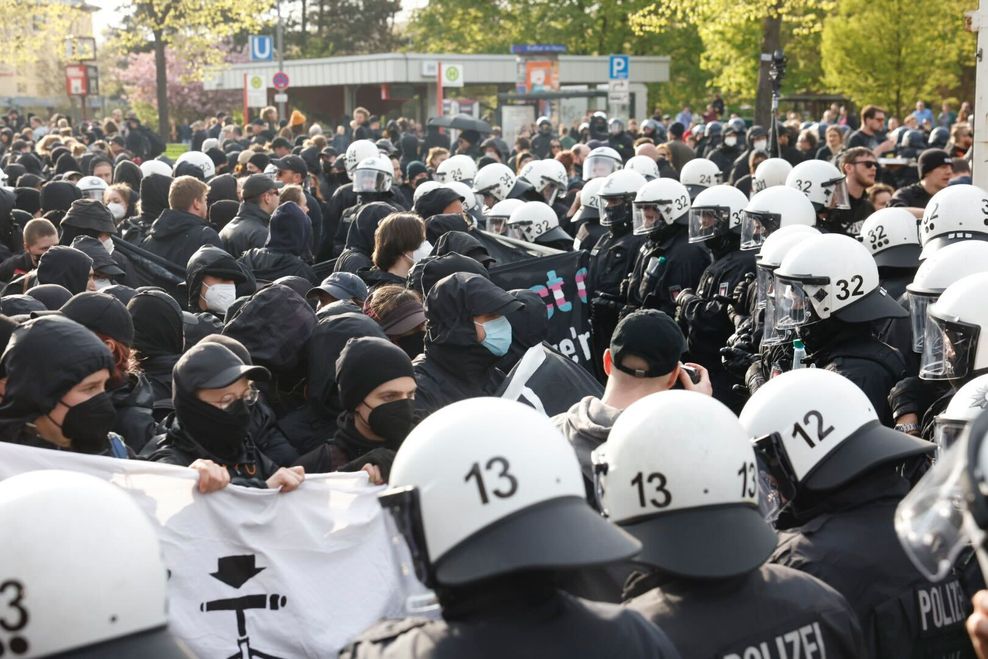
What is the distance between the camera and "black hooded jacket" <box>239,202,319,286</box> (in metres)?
8.78

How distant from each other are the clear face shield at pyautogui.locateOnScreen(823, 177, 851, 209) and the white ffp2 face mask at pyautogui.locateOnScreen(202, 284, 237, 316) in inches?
182

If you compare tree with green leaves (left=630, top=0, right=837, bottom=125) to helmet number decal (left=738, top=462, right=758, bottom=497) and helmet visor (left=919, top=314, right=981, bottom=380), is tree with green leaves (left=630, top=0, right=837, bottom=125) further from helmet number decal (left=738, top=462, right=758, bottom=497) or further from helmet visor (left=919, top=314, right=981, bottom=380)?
helmet number decal (left=738, top=462, right=758, bottom=497)

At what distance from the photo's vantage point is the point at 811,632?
9.61ft

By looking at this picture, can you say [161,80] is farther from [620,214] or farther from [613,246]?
[613,246]

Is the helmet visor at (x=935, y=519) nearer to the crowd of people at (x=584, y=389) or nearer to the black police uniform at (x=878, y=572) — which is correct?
the crowd of people at (x=584, y=389)

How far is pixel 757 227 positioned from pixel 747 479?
534 cm

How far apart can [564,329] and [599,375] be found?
34.9 inches

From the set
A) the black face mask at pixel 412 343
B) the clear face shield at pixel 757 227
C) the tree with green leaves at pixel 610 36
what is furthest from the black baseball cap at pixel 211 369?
the tree with green leaves at pixel 610 36

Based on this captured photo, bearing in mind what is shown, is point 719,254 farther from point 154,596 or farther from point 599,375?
point 154,596

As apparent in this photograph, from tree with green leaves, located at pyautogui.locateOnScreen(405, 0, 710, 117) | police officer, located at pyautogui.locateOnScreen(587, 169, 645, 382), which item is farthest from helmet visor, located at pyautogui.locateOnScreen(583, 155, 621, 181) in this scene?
tree with green leaves, located at pyautogui.locateOnScreen(405, 0, 710, 117)

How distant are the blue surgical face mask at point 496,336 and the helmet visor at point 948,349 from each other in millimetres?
1778

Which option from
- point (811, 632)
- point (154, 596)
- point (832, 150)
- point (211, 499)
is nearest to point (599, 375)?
point (211, 499)

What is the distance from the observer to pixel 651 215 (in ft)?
29.8

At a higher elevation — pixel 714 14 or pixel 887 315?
pixel 714 14
